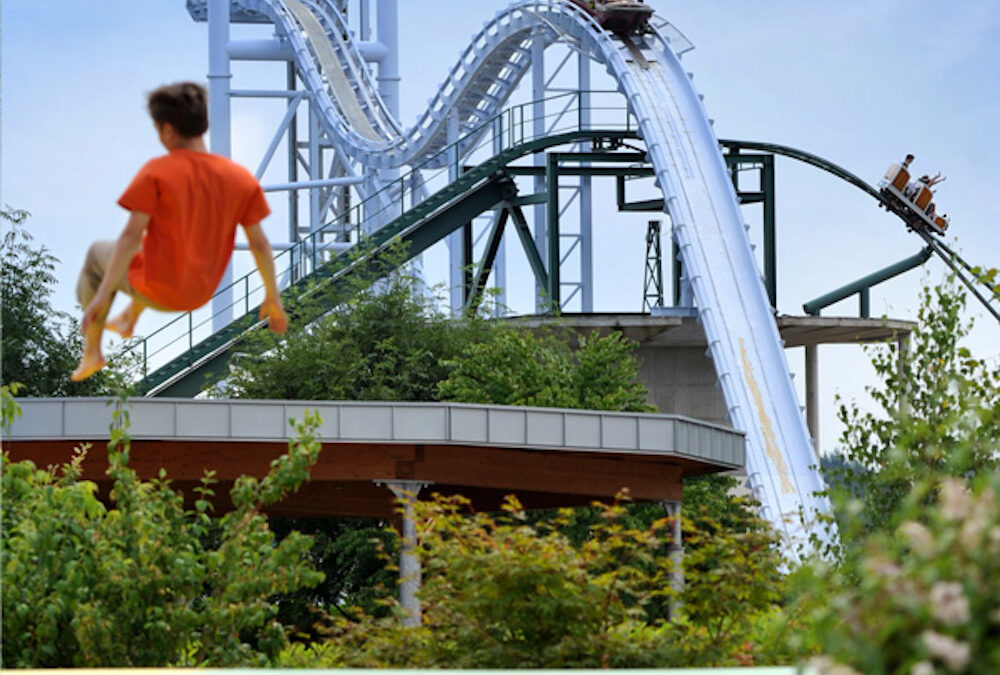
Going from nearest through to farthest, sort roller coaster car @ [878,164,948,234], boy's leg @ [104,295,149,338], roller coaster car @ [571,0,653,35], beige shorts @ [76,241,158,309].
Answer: beige shorts @ [76,241,158,309]
boy's leg @ [104,295,149,338]
roller coaster car @ [571,0,653,35]
roller coaster car @ [878,164,948,234]

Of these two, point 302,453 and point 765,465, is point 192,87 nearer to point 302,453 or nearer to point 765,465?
point 302,453

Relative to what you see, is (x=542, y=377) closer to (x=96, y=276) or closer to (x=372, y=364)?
(x=372, y=364)

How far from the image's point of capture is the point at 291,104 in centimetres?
→ 4328

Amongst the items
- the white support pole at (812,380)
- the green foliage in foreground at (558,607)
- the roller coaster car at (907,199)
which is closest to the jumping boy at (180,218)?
the green foliage in foreground at (558,607)

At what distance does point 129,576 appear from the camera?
39.8 feet

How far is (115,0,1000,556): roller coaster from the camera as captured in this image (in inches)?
1123

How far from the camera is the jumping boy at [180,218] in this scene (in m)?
8.23

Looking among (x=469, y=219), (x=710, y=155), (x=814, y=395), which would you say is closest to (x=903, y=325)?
(x=814, y=395)

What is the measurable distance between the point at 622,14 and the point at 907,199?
23.6 ft

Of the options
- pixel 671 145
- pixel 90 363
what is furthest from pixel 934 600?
pixel 671 145

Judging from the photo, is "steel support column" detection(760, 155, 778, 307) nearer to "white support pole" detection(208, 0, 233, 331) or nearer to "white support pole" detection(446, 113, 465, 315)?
"white support pole" detection(446, 113, 465, 315)

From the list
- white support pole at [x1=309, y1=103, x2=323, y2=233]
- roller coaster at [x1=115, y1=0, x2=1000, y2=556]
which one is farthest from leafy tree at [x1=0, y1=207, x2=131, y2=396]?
white support pole at [x1=309, y1=103, x2=323, y2=233]

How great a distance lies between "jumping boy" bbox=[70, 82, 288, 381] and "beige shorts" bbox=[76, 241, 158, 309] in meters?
0.01

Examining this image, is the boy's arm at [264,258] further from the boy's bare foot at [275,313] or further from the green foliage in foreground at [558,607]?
the green foliage in foreground at [558,607]
